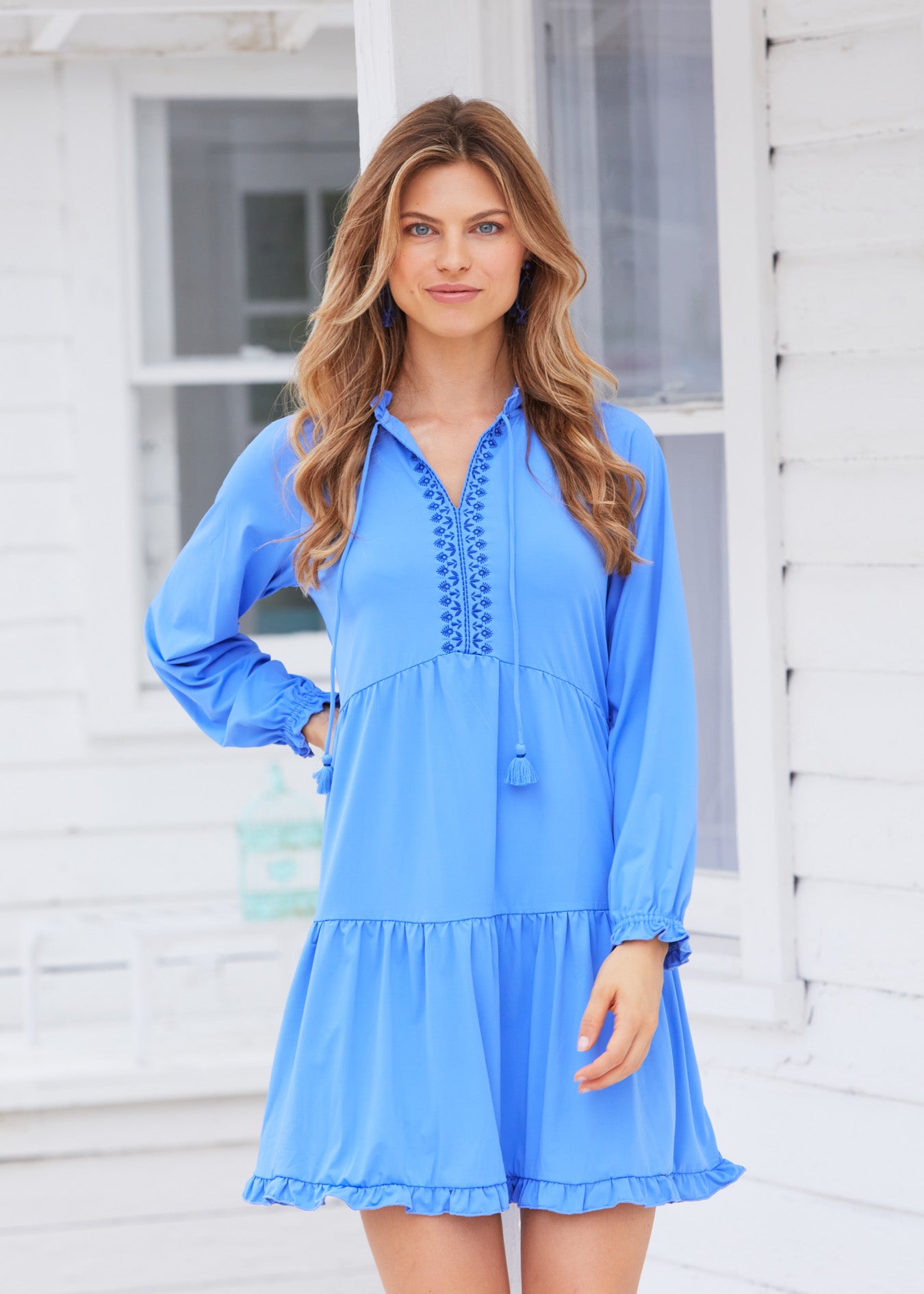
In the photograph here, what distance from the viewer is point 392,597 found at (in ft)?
4.91

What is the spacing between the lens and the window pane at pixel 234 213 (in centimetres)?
381

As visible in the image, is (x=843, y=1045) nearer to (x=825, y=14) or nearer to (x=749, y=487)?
(x=749, y=487)

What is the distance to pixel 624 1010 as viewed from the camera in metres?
1.39

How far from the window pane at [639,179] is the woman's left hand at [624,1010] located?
1.21 m

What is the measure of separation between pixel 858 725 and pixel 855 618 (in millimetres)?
164

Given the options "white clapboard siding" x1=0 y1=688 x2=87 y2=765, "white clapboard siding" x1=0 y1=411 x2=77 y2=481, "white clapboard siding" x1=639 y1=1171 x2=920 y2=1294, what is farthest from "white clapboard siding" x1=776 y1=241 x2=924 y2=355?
"white clapboard siding" x1=0 y1=688 x2=87 y2=765

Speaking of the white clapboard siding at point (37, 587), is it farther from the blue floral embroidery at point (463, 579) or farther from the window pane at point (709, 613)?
the blue floral embroidery at point (463, 579)

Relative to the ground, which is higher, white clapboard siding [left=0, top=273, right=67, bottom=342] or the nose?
white clapboard siding [left=0, top=273, right=67, bottom=342]

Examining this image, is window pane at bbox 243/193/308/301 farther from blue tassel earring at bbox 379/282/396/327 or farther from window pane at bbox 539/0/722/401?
blue tassel earring at bbox 379/282/396/327

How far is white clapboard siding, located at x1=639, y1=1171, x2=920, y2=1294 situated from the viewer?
218cm

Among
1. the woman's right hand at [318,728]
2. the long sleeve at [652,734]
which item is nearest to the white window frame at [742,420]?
the long sleeve at [652,734]

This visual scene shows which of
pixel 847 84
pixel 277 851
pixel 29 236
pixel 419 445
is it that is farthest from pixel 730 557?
pixel 29 236

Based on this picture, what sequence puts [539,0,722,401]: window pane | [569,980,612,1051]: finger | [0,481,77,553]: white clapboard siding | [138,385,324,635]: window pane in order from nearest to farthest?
[569,980,612,1051]: finger
[539,0,722,401]: window pane
[0,481,77,553]: white clapboard siding
[138,385,324,635]: window pane

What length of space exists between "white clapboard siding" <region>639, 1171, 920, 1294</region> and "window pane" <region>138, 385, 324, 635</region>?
2.09 m
